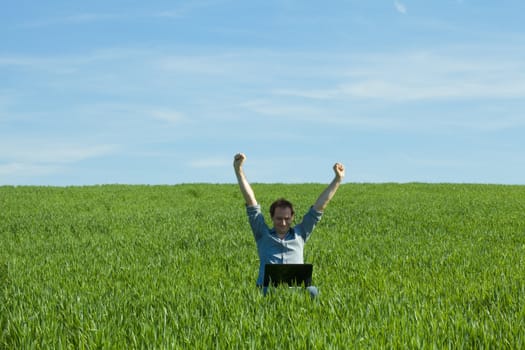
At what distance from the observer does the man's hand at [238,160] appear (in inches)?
294

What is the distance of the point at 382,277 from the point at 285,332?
492 cm

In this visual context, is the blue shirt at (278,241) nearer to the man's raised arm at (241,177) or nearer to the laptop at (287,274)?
the man's raised arm at (241,177)

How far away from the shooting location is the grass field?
20.0ft

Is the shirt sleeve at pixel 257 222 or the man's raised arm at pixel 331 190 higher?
the man's raised arm at pixel 331 190

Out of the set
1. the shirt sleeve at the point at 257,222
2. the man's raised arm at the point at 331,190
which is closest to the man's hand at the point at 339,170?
the man's raised arm at the point at 331,190

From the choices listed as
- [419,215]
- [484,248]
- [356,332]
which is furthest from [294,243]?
[419,215]

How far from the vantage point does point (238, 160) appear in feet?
24.7

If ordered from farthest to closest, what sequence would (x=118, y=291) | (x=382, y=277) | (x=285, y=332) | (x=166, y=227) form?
(x=166, y=227)
(x=382, y=277)
(x=118, y=291)
(x=285, y=332)

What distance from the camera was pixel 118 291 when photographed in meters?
9.13

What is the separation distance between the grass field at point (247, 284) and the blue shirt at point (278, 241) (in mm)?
448

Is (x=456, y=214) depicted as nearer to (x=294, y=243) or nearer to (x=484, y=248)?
(x=484, y=248)

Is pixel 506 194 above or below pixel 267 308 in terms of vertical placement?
above

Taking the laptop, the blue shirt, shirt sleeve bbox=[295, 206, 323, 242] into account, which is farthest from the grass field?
shirt sleeve bbox=[295, 206, 323, 242]

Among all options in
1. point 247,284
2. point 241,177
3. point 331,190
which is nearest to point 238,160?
point 241,177
